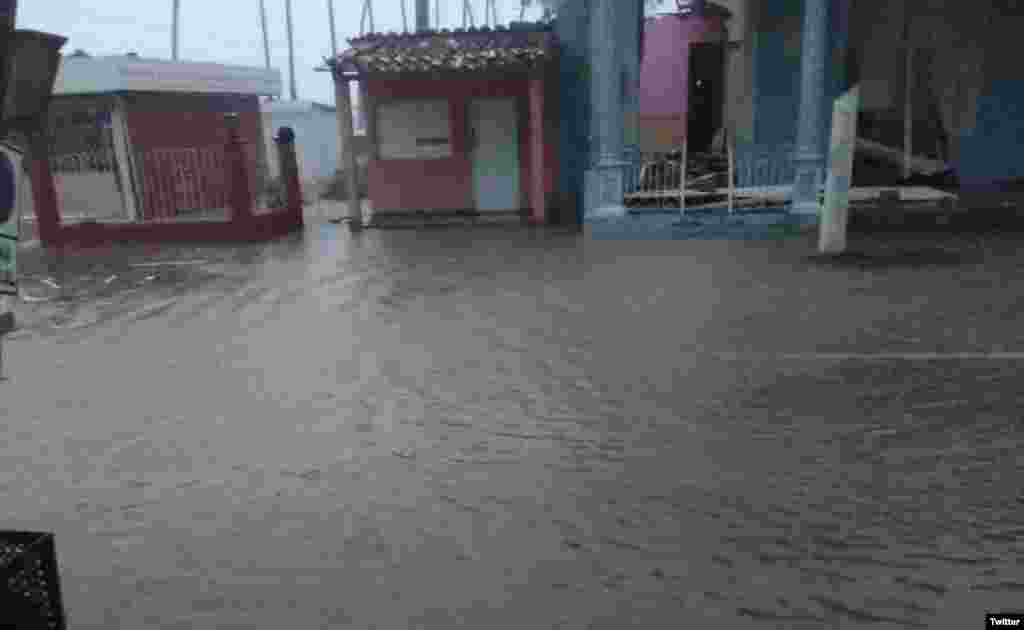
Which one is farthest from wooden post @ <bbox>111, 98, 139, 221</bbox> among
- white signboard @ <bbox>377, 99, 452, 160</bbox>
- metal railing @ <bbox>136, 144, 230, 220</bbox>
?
white signboard @ <bbox>377, 99, 452, 160</bbox>

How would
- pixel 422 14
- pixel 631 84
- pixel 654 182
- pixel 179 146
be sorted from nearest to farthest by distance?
pixel 654 182, pixel 631 84, pixel 179 146, pixel 422 14

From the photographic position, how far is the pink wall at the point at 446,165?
15.1 meters

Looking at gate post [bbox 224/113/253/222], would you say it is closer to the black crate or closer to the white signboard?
the white signboard

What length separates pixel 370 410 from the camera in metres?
5.56

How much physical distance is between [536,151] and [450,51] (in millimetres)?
2138

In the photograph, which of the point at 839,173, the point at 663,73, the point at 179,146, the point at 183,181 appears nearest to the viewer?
the point at 839,173

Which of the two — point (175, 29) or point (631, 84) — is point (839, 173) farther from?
point (175, 29)

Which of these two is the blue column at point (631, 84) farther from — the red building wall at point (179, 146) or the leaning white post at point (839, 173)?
the red building wall at point (179, 146)

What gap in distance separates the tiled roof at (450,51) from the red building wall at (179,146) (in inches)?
127

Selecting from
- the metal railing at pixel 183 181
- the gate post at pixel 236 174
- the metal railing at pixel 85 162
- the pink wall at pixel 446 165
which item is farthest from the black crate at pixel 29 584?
the metal railing at pixel 85 162

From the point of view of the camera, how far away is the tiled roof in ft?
45.1

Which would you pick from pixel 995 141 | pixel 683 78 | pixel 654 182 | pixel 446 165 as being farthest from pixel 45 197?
pixel 683 78

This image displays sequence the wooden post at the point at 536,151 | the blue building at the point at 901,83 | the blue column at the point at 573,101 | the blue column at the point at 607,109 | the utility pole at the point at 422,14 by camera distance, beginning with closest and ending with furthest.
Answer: the blue column at the point at 607,109, the blue building at the point at 901,83, the wooden post at the point at 536,151, the blue column at the point at 573,101, the utility pole at the point at 422,14

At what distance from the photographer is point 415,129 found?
15.4 metres
